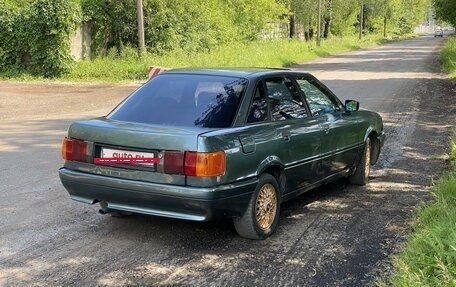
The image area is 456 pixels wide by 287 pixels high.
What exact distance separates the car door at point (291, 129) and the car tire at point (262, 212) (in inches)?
9.9

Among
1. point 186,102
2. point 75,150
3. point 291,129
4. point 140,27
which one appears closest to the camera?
point 75,150

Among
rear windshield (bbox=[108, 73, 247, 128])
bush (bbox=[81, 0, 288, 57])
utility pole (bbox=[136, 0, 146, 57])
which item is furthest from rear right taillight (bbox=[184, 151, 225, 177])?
bush (bbox=[81, 0, 288, 57])

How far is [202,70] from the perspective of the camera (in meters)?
5.66

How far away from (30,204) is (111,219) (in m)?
1.04

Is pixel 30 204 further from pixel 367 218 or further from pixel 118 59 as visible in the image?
pixel 118 59

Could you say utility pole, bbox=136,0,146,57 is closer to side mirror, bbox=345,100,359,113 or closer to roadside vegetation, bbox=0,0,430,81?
roadside vegetation, bbox=0,0,430,81

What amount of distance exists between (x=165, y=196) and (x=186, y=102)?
1.07m

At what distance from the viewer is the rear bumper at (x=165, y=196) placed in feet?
14.6

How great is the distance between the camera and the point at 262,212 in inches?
197

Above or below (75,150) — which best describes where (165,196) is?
below

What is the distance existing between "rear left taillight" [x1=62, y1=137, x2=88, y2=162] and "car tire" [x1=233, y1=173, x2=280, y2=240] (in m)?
1.43

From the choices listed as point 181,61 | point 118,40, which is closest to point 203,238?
point 181,61

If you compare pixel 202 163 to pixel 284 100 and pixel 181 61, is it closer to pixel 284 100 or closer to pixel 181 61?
pixel 284 100

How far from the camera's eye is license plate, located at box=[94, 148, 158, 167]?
4.57 m
